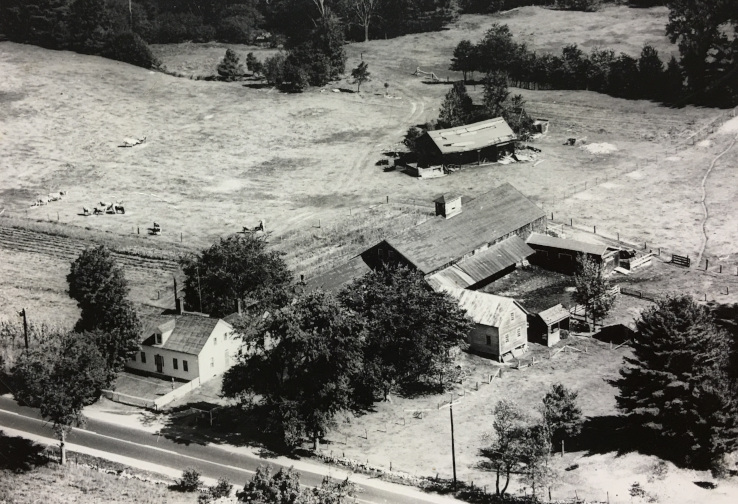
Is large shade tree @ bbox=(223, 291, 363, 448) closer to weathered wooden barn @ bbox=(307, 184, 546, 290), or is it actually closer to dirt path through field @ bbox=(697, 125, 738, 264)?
weathered wooden barn @ bbox=(307, 184, 546, 290)

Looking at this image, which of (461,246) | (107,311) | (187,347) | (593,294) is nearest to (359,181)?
(461,246)

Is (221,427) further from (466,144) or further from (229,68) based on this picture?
(229,68)

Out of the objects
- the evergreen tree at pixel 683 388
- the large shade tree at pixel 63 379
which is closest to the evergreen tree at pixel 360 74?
the large shade tree at pixel 63 379

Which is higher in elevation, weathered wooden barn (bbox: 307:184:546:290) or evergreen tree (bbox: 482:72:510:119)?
evergreen tree (bbox: 482:72:510:119)

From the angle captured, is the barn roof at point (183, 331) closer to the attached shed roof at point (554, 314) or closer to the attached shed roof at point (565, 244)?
the attached shed roof at point (554, 314)

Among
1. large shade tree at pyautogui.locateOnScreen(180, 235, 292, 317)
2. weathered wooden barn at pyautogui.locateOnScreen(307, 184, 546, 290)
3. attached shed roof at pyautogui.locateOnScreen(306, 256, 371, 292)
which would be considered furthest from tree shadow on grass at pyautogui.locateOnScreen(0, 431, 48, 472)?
weathered wooden barn at pyautogui.locateOnScreen(307, 184, 546, 290)

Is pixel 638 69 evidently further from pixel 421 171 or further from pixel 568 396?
pixel 568 396

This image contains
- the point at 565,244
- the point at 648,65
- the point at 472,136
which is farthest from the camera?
the point at 648,65
